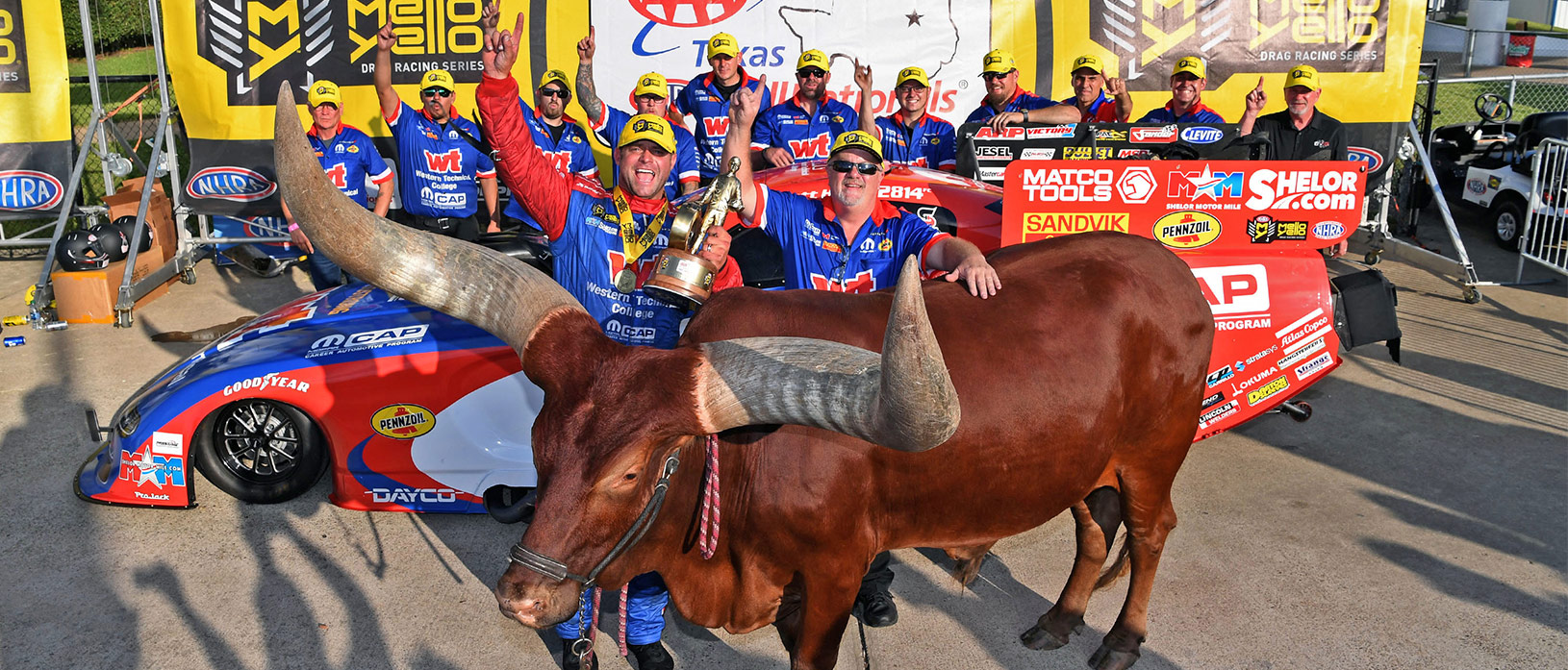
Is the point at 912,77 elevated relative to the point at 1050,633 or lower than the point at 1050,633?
elevated

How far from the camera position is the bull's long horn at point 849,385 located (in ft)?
7.02

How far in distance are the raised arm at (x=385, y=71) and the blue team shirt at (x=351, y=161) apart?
35 cm

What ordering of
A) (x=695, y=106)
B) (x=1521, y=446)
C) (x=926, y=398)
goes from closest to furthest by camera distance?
(x=926, y=398), (x=1521, y=446), (x=695, y=106)

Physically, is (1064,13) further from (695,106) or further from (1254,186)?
(1254,186)

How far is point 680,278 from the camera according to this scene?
354cm

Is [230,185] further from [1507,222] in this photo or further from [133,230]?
[1507,222]

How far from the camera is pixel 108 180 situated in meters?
10.9

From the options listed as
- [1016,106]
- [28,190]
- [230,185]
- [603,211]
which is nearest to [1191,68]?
[1016,106]

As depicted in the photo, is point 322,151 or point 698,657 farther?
point 322,151

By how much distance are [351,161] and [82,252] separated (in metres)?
3.01

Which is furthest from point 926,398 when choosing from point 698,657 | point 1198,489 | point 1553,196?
point 1553,196

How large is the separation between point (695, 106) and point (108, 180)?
6.46 meters

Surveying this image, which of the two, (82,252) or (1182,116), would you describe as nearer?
(1182,116)

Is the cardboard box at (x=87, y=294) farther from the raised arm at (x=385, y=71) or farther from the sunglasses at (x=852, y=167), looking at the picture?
the sunglasses at (x=852, y=167)
